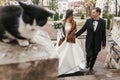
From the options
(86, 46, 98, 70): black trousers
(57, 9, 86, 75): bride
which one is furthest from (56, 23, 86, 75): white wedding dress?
(86, 46, 98, 70): black trousers

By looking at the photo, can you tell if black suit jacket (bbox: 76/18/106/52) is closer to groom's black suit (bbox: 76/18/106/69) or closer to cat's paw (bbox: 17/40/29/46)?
groom's black suit (bbox: 76/18/106/69)

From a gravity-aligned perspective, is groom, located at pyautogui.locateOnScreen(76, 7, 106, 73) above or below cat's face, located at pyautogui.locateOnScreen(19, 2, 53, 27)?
below

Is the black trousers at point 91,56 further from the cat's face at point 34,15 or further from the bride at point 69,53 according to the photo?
the cat's face at point 34,15

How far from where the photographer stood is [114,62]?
8.83 meters

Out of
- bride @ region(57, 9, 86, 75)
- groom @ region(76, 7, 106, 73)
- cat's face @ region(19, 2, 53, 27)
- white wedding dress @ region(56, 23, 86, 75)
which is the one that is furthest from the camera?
white wedding dress @ region(56, 23, 86, 75)

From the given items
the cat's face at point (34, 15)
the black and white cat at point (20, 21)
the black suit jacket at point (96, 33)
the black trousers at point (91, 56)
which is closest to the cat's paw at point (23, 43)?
the black and white cat at point (20, 21)

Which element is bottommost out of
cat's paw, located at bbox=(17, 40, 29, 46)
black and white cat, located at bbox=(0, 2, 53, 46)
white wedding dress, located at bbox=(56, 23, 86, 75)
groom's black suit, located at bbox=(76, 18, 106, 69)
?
white wedding dress, located at bbox=(56, 23, 86, 75)

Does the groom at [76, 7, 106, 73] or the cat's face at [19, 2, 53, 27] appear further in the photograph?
the groom at [76, 7, 106, 73]

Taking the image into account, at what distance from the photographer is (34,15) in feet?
12.0

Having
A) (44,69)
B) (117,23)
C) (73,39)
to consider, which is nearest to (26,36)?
(44,69)

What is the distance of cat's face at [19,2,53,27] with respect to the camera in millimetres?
3572

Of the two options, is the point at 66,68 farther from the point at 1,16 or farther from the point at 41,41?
the point at 1,16

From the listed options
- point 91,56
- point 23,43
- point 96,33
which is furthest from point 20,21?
point 91,56

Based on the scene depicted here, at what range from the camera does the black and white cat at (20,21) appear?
141 inches
